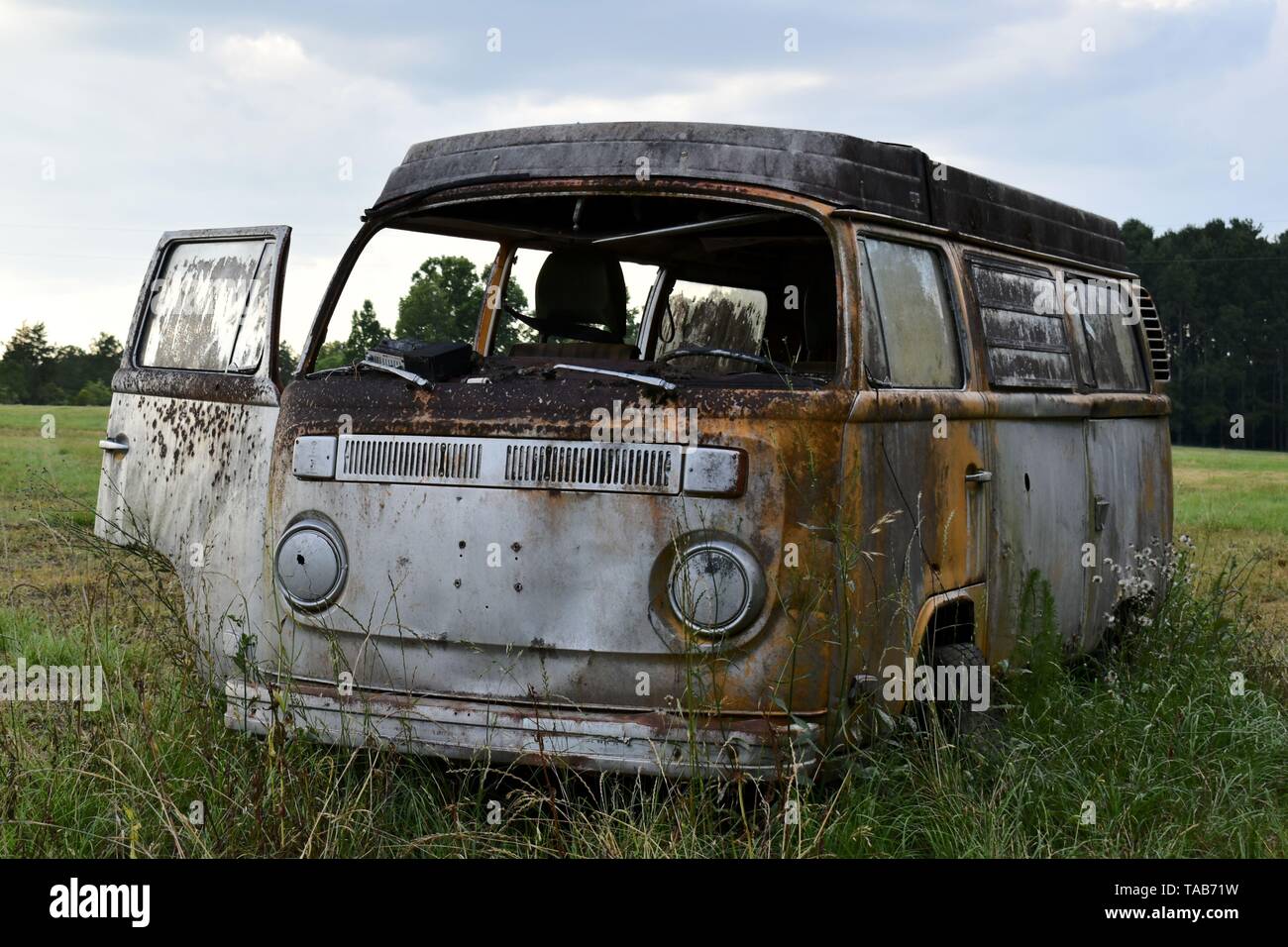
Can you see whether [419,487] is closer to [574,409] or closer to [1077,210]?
[574,409]

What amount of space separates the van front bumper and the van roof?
5.88 feet

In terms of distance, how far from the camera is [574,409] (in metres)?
4.36

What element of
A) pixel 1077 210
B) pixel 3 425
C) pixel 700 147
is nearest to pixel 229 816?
pixel 700 147

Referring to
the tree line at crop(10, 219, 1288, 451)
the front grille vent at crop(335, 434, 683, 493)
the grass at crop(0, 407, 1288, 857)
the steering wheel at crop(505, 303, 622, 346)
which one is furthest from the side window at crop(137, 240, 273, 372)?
the tree line at crop(10, 219, 1288, 451)

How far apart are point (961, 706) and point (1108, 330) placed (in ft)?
10.0

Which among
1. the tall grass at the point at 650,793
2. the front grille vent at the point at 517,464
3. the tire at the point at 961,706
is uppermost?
the front grille vent at the point at 517,464

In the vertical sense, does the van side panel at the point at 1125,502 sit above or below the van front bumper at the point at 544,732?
above

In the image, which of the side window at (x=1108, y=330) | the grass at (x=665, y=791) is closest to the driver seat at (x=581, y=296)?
the grass at (x=665, y=791)

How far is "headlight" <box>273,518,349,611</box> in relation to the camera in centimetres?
465

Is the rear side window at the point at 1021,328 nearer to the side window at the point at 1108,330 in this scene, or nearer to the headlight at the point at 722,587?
the side window at the point at 1108,330

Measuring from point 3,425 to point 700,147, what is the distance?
85.4ft

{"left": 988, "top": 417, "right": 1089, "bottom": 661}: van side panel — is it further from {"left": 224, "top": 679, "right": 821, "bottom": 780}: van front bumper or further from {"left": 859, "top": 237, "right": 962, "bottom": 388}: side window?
{"left": 224, "top": 679, "right": 821, "bottom": 780}: van front bumper

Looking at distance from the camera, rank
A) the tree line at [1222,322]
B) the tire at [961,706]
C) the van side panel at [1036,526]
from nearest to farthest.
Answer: the tire at [961,706], the van side panel at [1036,526], the tree line at [1222,322]

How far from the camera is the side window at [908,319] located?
4664 mm
